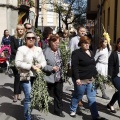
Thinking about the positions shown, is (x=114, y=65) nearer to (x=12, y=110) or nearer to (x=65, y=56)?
(x=65, y=56)

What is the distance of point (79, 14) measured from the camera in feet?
172

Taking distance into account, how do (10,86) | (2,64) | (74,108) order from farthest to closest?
1. (2,64)
2. (10,86)
3. (74,108)

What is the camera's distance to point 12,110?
681 cm

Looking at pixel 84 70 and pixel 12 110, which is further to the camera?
pixel 12 110

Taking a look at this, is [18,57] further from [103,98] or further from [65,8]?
[65,8]

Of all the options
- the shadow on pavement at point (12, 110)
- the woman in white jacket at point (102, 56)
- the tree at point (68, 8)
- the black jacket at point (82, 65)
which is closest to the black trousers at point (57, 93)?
the black jacket at point (82, 65)

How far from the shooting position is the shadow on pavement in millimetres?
6418

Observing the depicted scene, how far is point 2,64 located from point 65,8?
39.0m

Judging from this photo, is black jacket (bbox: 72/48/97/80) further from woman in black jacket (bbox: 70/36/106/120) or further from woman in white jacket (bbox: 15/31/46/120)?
woman in white jacket (bbox: 15/31/46/120)

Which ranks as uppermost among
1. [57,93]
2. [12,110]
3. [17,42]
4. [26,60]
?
[17,42]

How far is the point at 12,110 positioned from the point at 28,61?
1.78 m

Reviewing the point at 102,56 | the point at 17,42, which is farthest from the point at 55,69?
the point at 102,56

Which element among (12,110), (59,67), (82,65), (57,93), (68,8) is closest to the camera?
(82,65)

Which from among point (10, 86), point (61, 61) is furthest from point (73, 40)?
point (10, 86)
